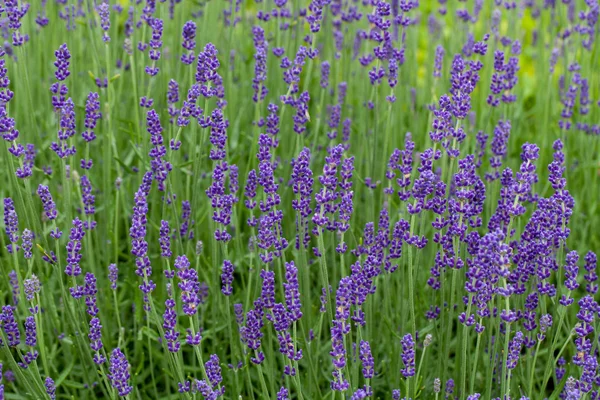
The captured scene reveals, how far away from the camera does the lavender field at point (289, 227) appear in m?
2.63

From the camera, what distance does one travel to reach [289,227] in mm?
3857

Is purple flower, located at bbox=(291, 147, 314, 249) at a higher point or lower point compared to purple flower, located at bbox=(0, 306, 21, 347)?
higher

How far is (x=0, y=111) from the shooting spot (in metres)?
2.63

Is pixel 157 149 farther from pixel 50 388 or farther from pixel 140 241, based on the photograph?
pixel 50 388

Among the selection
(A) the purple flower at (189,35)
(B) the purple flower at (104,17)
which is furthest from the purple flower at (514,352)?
(B) the purple flower at (104,17)

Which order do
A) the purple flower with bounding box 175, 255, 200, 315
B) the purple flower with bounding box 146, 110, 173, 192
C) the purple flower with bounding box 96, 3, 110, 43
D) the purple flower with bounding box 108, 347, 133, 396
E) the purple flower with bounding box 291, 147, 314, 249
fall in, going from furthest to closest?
the purple flower with bounding box 96, 3, 110, 43, the purple flower with bounding box 146, 110, 173, 192, the purple flower with bounding box 291, 147, 314, 249, the purple flower with bounding box 108, 347, 133, 396, the purple flower with bounding box 175, 255, 200, 315

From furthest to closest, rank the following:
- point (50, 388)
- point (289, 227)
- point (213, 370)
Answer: point (289, 227) < point (50, 388) < point (213, 370)

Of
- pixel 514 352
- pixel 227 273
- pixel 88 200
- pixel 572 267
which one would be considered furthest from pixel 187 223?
pixel 572 267

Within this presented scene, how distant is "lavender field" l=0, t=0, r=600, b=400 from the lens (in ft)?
8.63

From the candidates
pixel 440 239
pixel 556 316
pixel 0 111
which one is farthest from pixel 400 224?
pixel 0 111

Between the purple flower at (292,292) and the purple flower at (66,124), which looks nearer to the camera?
the purple flower at (292,292)

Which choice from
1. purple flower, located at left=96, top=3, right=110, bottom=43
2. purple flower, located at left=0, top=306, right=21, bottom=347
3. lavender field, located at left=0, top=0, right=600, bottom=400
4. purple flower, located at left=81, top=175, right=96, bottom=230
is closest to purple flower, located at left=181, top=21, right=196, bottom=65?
lavender field, located at left=0, top=0, right=600, bottom=400

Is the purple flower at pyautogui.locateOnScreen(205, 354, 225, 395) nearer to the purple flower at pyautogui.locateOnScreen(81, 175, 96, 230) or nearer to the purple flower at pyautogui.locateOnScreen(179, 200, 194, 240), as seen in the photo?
the purple flower at pyautogui.locateOnScreen(179, 200, 194, 240)

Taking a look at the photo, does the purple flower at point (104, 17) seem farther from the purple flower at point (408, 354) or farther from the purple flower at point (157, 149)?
the purple flower at point (408, 354)
